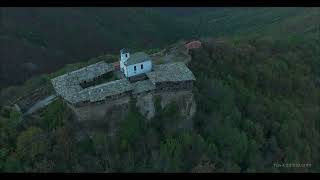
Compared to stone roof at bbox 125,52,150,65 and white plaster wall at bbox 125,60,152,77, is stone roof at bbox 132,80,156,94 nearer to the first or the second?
white plaster wall at bbox 125,60,152,77

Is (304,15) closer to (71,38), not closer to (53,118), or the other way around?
(71,38)

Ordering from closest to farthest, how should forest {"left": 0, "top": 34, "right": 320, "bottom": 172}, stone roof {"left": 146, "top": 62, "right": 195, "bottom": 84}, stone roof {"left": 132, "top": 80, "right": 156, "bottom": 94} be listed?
forest {"left": 0, "top": 34, "right": 320, "bottom": 172} → stone roof {"left": 132, "top": 80, "right": 156, "bottom": 94} → stone roof {"left": 146, "top": 62, "right": 195, "bottom": 84}

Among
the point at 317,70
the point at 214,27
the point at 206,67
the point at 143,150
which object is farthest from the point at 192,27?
the point at 143,150

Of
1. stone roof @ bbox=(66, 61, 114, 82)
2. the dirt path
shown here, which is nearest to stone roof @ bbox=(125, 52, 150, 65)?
stone roof @ bbox=(66, 61, 114, 82)

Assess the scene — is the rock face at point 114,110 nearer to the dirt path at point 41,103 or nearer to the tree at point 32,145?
the tree at point 32,145

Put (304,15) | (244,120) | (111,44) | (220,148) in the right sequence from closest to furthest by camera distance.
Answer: (220,148), (244,120), (111,44), (304,15)

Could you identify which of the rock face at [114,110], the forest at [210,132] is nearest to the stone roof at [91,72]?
the forest at [210,132]
